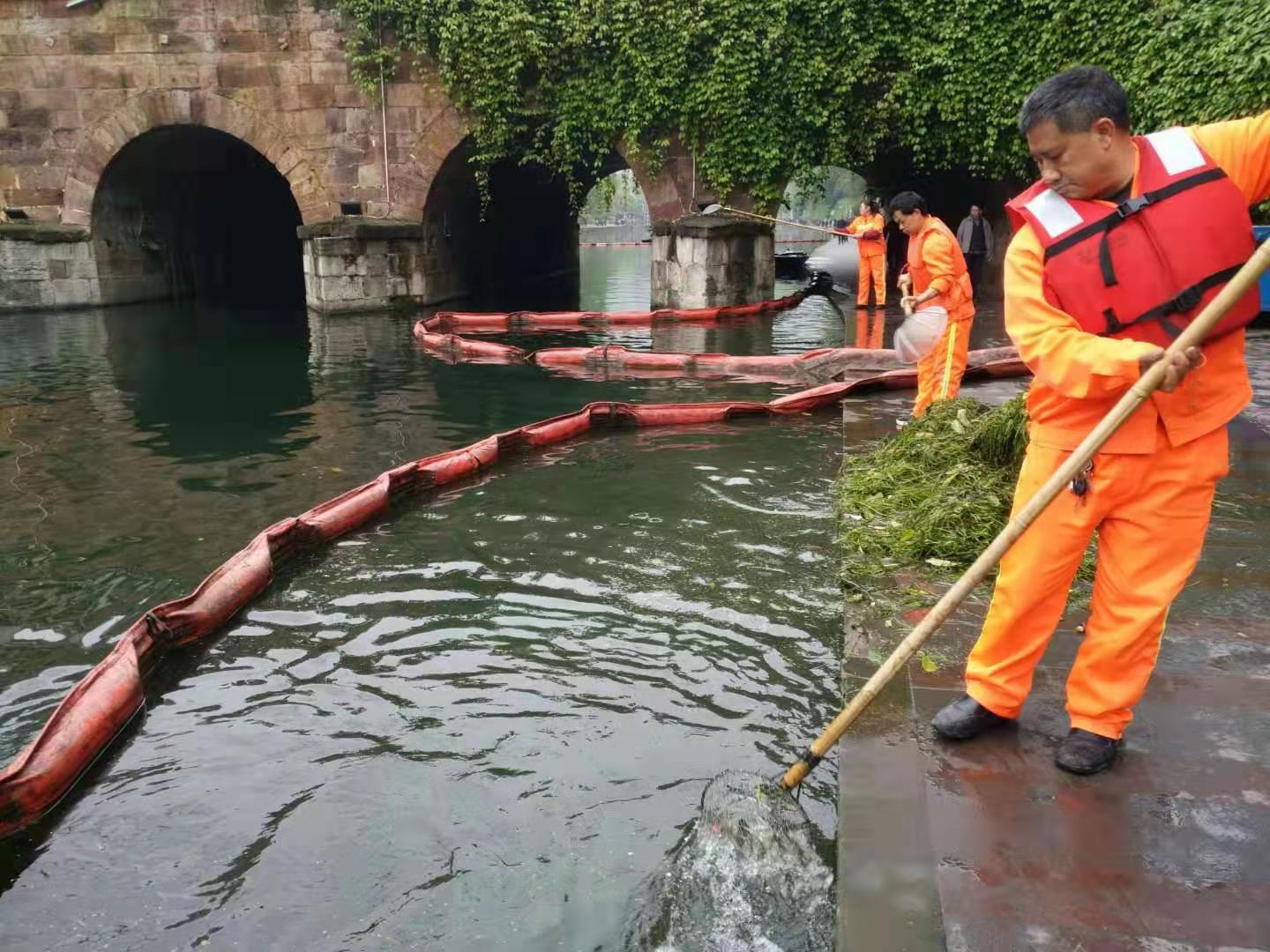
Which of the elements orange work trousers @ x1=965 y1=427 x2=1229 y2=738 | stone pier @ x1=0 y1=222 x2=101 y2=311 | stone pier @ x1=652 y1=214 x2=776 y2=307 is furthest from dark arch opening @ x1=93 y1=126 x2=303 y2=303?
orange work trousers @ x1=965 y1=427 x2=1229 y2=738

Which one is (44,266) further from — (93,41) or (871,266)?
(871,266)

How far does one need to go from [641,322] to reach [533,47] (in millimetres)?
5106

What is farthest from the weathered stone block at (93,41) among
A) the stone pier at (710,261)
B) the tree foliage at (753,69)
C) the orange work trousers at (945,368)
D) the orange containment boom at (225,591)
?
the orange work trousers at (945,368)

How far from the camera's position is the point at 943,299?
7508 mm

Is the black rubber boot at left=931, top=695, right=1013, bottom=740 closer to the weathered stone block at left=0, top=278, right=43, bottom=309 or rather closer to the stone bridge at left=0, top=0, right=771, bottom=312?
the stone bridge at left=0, top=0, right=771, bottom=312

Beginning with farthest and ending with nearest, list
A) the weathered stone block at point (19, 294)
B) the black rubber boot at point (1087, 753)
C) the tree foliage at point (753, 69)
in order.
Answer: the weathered stone block at point (19, 294), the tree foliage at point (753, 69), the black rubber boot at point (1087, 753)

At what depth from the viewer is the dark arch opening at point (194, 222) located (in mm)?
19719

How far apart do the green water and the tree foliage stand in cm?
942

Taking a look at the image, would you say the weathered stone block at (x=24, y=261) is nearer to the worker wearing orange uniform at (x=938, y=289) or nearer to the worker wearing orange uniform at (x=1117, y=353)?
the worker wearing orange uniform at (x=938, y=289)

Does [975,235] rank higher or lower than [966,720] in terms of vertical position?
higher

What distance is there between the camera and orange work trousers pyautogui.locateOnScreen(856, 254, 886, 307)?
59.3ft

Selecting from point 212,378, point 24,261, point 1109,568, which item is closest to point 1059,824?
point 1109,568

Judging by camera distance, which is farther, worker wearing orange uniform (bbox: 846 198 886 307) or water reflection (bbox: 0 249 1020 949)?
worker wearing orange uniform (bbox: 846 198 886 307)

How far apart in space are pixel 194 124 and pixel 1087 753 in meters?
19.5
